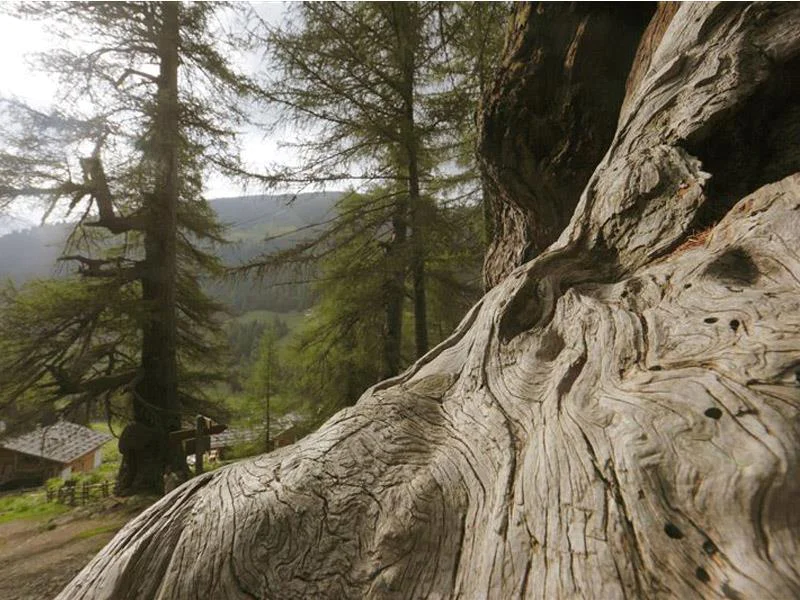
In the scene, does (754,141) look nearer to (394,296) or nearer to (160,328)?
(394,296)

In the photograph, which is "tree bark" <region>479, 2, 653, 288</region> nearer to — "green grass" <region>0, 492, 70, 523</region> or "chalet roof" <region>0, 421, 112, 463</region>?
"chalet roof" <region>0, 421, 112, 463</region>

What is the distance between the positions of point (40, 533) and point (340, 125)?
1011 centimetres

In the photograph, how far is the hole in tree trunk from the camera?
2672 millimetres

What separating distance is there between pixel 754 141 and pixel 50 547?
36.4ft

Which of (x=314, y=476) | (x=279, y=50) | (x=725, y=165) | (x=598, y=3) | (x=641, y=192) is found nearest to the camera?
(x=314, y=476)

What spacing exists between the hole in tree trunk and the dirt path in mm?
8586

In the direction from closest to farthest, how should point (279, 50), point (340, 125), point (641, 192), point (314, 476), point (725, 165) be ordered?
point (314, 476), point (641, 192), point (725, 165), point (279, 50), point (340, 125)

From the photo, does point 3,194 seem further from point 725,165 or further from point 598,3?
point 725,165

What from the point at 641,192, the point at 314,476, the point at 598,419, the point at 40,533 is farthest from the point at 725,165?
the point at 40,533

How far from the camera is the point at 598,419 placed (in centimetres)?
139

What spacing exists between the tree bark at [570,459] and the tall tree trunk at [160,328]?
9523 millimetres

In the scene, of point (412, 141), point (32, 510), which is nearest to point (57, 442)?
point (32, 510)

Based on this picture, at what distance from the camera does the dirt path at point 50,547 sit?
233 inches

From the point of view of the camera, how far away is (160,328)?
10188 millimetres
